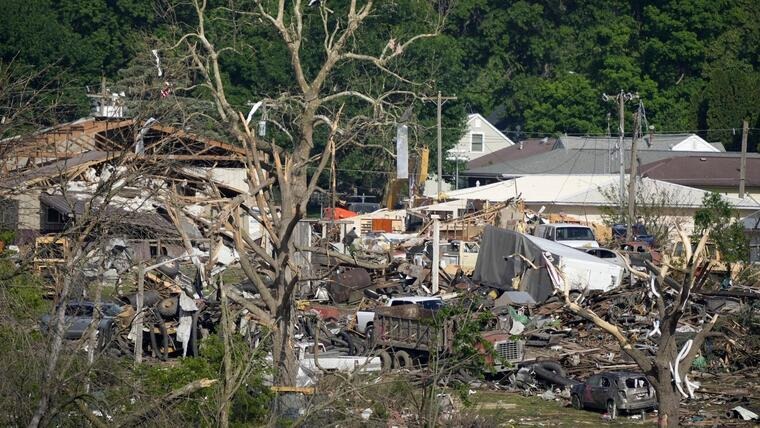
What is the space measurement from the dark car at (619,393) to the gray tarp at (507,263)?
38.4 feet

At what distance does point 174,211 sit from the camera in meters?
16.3

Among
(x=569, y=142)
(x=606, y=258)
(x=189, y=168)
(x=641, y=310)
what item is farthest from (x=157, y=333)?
(x=569, y=142)

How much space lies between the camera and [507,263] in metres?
36.5

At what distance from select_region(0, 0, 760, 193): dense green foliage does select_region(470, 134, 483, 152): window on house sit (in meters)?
3.50

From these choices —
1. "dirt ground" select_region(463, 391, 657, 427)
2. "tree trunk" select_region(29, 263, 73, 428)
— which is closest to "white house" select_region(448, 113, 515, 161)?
"dirt ground" select_region(463, 391, 657, 427)

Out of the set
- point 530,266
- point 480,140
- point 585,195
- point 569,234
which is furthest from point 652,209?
point 480,140

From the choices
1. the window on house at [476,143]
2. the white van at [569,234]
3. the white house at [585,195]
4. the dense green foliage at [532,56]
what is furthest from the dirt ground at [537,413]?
the window on house at [476,143]

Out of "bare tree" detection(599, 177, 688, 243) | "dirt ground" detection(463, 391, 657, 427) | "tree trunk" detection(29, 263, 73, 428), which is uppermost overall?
"bare tree" detection(599, 177, 688, 243)

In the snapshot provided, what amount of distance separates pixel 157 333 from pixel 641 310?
38.8 feet

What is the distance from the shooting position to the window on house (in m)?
85.0

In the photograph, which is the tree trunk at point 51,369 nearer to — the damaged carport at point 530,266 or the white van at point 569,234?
the damaged carport at point 530,266

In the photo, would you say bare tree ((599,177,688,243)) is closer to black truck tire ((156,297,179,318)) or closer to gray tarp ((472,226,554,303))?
gray tarp ((472,226,554,303))

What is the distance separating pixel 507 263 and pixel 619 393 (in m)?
14.5

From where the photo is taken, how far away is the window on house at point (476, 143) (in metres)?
85.0
